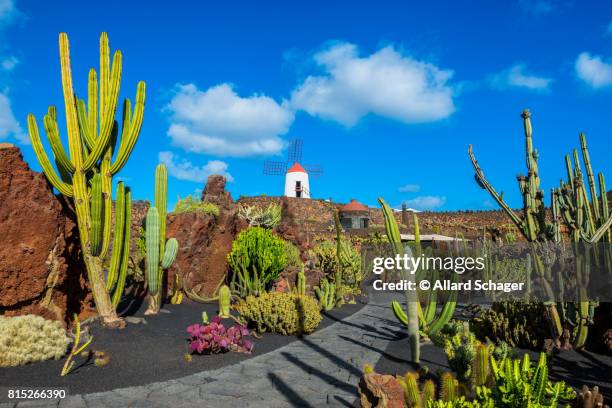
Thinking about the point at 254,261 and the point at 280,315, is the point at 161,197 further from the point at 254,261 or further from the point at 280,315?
the point at 280,315

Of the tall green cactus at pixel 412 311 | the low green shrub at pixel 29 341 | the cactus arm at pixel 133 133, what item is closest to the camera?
the low green shrub at pixel 29 341

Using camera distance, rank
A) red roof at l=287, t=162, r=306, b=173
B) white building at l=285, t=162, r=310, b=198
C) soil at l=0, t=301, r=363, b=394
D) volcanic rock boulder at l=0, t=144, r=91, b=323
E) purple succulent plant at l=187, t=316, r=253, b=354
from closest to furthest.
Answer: soil at l=0, t=301, r=363, b=394 < purple succulent plant at l=187, t=316, r=253, b=354 < volcanic rock boulder at l=0, t=144, r=91, b=323 < white building at l=285, t=162, r=310, b=198 < red roof at l=287, t=162, r=306, b=173

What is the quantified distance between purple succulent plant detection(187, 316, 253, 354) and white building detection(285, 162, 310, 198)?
48.4 meters

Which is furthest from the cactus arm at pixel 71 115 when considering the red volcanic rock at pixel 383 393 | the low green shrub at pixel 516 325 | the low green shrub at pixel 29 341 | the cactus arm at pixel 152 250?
the low green shrub at pixel 516 325

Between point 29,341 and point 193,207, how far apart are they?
726cm

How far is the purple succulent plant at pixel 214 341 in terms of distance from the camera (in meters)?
6.01

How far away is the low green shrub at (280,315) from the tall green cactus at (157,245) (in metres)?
1.98

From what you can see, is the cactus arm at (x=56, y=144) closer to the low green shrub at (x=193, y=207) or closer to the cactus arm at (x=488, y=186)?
the low green shrub at (x=193, y=207)

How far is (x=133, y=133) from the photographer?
25.4 ft

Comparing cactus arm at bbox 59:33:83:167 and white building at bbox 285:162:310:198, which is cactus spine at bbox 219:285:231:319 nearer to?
cactus arm at bbox 59:33:83:167

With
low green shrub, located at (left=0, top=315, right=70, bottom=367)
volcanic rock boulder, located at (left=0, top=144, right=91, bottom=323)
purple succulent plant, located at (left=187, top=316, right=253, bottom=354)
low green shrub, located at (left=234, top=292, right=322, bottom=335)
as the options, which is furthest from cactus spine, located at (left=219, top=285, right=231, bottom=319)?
low green shrub, located at (left=0, top=315, right=70, bottom=367)

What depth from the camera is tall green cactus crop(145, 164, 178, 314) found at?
28.6 feet

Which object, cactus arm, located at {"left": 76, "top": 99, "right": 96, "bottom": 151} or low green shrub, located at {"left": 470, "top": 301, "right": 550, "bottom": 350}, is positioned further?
cactus arm, located at {"left": 76, "top": 99, "right": 96, "bottom": 151}

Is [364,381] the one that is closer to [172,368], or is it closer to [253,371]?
[253,371]
